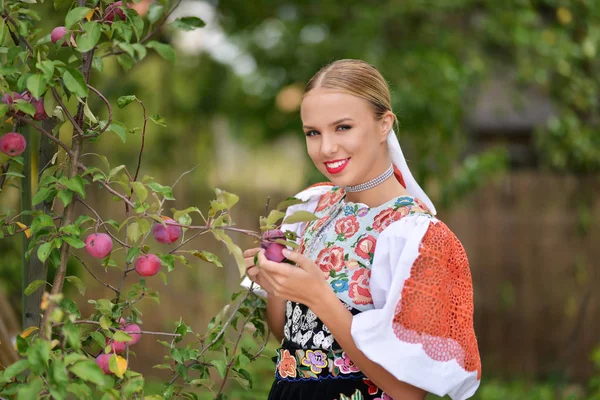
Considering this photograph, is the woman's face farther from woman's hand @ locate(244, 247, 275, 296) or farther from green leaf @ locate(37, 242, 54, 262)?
green leaf @ locate(37, 242, 54, 262)

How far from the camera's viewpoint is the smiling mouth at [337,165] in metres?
1.69

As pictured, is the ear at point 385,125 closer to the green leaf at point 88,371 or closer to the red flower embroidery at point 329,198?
the red flower embroidery at point 329,198

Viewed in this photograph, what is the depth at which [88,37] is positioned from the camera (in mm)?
1492

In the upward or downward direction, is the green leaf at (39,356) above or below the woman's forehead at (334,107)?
below

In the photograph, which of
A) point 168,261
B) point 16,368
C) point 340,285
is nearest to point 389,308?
point 340,285

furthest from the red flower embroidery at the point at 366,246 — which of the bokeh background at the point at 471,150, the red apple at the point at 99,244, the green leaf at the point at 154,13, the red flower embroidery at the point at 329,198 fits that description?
the bokeh background at the point at 471,150

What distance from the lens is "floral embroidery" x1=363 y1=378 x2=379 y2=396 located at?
1640 millimetres

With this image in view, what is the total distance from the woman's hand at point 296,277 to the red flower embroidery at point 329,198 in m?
0.34

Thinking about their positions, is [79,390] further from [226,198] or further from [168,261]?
[226,198]

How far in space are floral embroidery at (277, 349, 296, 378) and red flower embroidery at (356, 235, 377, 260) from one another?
28cm

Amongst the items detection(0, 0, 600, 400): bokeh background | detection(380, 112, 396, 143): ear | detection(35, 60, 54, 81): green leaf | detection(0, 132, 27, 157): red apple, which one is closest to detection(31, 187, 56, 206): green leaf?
detection(0, 132, 27, 157): red apple

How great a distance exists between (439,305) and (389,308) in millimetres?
111

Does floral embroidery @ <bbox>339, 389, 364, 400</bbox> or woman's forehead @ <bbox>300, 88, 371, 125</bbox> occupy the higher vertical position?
woman's forehead @ <bbox>300, 88, 371, 125</bbox>

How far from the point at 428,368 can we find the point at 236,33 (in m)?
5.62
